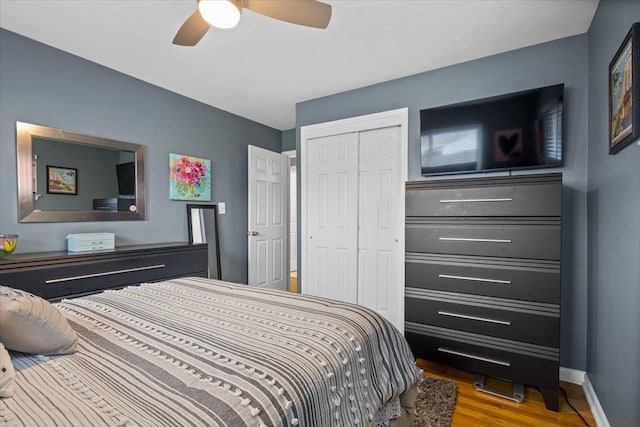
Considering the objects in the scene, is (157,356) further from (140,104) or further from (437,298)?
(140,104)

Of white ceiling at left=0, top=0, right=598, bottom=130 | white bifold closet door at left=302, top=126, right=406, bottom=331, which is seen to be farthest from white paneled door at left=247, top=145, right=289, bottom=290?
white ceiling at left=0, top=0, right=598, bottom=130

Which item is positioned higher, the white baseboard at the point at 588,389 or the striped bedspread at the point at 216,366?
the striped bedspread at the point at 216,366

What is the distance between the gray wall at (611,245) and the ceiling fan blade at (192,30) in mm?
2086

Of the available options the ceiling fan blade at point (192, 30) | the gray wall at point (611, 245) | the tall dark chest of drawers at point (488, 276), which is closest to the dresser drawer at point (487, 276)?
the tall dark chest of drawers at point (488, 276)

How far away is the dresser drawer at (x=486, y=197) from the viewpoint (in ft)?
6.30

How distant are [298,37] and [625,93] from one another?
1957 millimetres

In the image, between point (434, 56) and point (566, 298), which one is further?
point (434, 56)

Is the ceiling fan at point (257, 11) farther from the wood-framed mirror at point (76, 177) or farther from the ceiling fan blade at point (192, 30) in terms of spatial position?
the wood-framed mirror at point (76, 177)

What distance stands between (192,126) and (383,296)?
2.82 m

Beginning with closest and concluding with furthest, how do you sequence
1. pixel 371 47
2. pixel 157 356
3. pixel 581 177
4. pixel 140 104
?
pixel 157 356, pixel 581 177, pixel 371 47, pixel 140 104

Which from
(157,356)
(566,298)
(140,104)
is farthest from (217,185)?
(566,298)

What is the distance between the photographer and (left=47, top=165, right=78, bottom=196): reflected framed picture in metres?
2.41

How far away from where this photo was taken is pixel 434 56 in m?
2.55

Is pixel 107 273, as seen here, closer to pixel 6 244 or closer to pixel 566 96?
pixel 6 244
